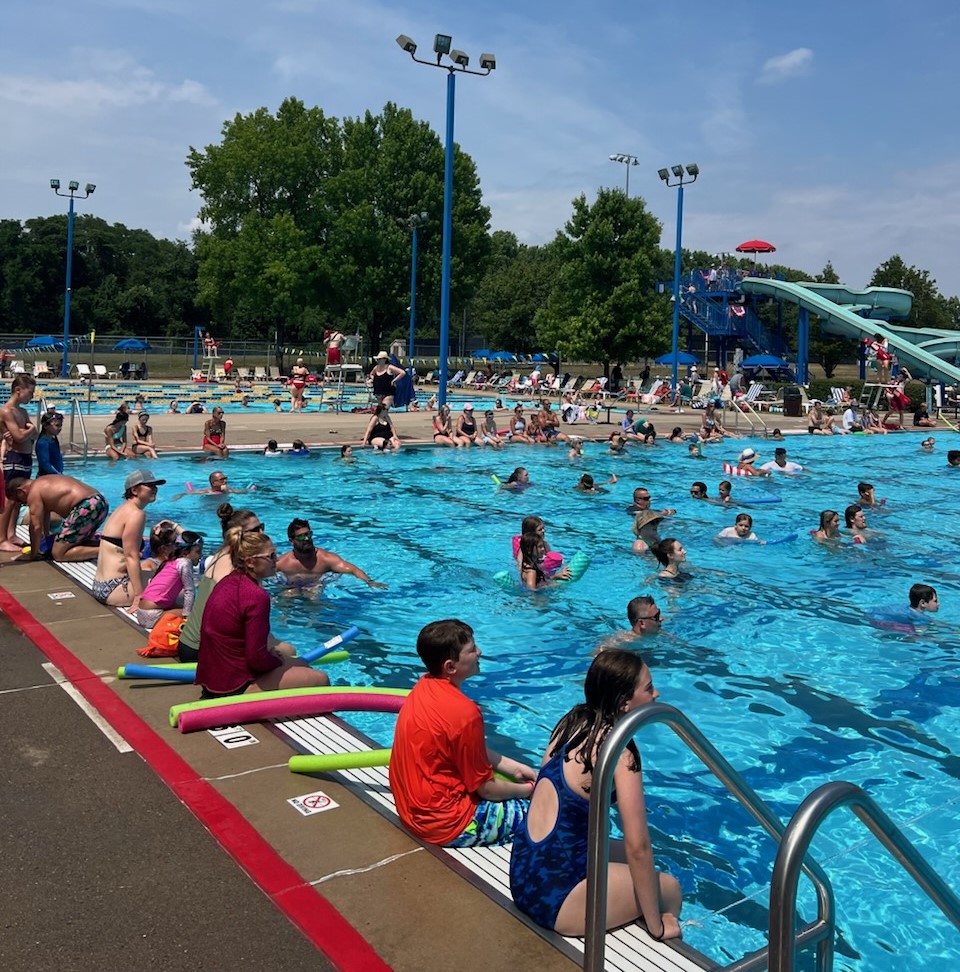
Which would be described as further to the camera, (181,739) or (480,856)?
(181,739)

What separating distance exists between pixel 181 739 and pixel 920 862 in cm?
377

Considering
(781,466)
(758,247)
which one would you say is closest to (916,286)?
(758,247)

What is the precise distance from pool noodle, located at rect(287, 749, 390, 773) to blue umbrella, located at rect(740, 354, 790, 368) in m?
46.3

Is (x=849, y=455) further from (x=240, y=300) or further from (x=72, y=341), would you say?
(x=72, y=341)

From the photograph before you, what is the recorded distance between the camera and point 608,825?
9.36 feet

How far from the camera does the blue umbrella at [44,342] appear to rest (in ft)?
176

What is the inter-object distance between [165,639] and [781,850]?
5203 mm

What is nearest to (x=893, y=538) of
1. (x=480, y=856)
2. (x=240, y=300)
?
(x=480, y=856)

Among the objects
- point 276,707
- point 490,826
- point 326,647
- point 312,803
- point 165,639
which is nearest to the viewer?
point 490,826

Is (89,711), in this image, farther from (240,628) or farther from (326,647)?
(326,647)

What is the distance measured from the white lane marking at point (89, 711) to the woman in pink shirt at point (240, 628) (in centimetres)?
58

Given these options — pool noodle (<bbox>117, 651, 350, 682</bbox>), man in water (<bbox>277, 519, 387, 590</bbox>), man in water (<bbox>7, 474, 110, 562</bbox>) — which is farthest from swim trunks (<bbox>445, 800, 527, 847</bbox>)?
man in water (<bbox>7, 474, 110, 562</bbox>)

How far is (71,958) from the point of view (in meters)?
3.23

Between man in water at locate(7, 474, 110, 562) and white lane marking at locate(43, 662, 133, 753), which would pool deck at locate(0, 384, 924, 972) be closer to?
white lane marking at locate(43, 662, 133, 753)
